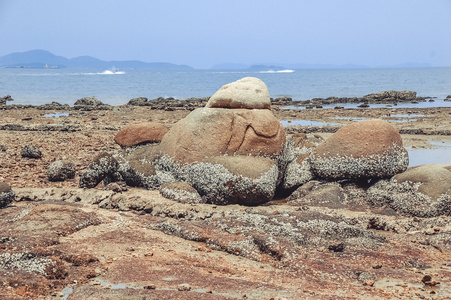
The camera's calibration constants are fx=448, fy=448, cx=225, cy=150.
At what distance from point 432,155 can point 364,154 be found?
607 cm

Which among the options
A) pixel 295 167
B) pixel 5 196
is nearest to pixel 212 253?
pixel 5 196

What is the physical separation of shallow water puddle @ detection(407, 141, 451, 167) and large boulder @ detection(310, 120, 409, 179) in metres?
3.69

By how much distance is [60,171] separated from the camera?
404 inches

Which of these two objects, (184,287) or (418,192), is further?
(418,192)

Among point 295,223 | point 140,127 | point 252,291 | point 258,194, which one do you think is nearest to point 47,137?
point 140,127

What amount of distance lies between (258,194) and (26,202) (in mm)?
4409

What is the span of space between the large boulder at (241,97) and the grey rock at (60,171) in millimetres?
3676

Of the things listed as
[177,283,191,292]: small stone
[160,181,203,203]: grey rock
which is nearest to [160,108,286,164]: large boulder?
[160,181,203,203]: grey rock

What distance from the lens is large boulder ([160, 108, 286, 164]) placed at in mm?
8883

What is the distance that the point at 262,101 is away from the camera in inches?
376

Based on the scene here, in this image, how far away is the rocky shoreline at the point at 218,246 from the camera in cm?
484

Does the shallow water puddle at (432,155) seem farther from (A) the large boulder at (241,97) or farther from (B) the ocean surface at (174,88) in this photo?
(B) the ocean surface at (174,88)

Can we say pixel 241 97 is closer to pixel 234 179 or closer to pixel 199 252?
pixel 234 179

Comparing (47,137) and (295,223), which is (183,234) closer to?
(295,223)
